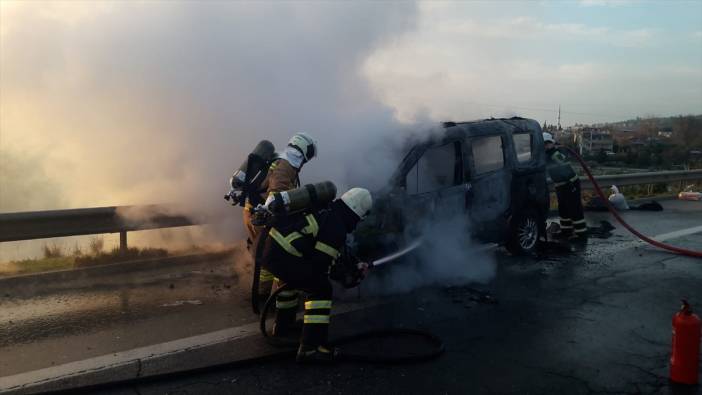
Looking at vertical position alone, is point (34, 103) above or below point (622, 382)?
above

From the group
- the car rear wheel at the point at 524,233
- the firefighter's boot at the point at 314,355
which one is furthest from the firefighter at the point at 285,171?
the car rear wheel at the point at 524,233

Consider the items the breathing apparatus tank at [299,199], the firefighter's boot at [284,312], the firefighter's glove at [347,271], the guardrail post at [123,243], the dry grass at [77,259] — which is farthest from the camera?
the guardrail post at [123,243]

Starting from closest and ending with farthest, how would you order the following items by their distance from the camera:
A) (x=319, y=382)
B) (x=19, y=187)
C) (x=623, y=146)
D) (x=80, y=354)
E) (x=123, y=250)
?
(x=319, y=382) → (x=80, y=354) → (x=123, y=250) → (x=19, y=187) → (x=623, y=146)

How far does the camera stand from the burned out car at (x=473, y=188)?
6.27 metres

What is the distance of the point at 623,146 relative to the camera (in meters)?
21.1

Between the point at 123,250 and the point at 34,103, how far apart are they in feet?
7.91

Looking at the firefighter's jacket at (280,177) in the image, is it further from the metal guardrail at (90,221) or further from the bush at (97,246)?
the bush at (97,246)

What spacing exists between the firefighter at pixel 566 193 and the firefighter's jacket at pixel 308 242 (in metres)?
6.30

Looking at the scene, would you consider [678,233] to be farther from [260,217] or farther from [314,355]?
[314,355]

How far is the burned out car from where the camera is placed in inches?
247

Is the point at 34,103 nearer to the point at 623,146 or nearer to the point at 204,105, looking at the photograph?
the point at 204,105

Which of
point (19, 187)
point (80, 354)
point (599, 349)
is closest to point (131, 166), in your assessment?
point (19, 187)

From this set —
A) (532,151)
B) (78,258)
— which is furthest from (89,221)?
(532,151)

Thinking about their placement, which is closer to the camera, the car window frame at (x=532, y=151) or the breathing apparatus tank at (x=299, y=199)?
the breathing apparatus tank at (x=299, y=199)
